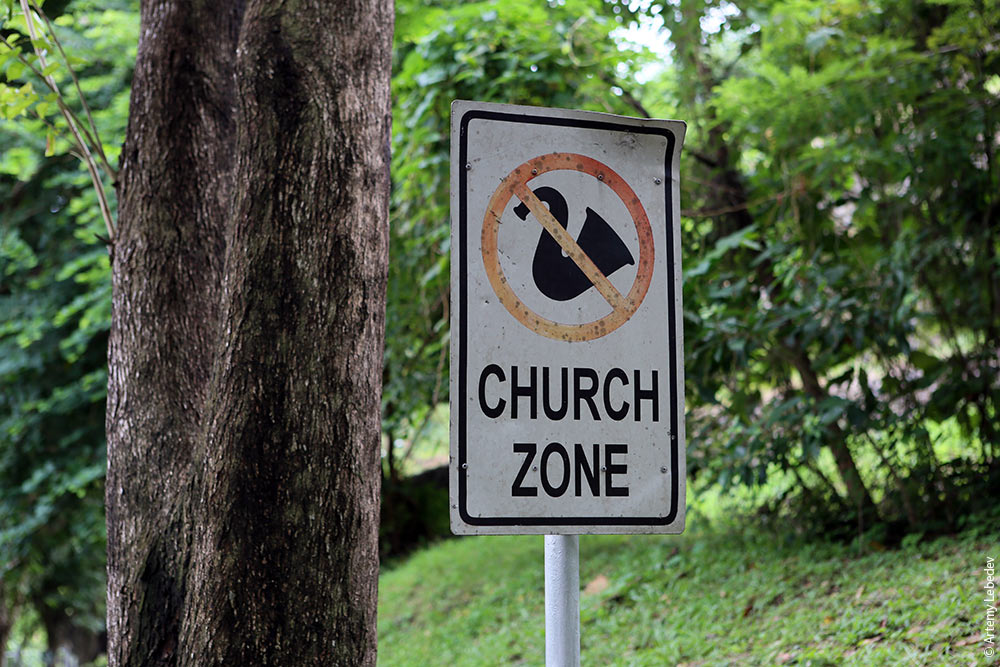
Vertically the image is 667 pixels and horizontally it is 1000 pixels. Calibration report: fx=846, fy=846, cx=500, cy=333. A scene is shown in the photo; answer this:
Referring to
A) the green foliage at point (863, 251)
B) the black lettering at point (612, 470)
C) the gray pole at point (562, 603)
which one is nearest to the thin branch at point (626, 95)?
the green foliage at point (863, 251)

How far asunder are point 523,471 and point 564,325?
31cm

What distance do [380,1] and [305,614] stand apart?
72.9 inches

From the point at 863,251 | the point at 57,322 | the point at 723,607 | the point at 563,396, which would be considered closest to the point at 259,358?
the point at 563,396

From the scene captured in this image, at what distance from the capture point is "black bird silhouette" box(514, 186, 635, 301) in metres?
1.72

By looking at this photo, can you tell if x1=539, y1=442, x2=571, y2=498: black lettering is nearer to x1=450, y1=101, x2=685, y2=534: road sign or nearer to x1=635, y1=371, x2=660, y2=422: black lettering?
x1=450, y1=101, x2=685, y2=534: road sign

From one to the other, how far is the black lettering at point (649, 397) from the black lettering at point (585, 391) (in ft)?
0.30

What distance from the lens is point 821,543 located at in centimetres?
566

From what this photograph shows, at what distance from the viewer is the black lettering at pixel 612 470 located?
1.67 metres

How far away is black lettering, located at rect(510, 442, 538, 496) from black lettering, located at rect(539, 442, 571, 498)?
2cm

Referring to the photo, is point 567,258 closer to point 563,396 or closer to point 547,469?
point 563,396

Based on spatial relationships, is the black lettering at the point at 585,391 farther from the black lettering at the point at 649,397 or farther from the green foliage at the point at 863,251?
the green foliage at the point at 863,251

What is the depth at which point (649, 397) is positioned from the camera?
1.74 m

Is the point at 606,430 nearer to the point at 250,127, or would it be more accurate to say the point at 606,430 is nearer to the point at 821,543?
the point at 250,127

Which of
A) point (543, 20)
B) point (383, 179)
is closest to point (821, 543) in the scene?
point (543, 20)
